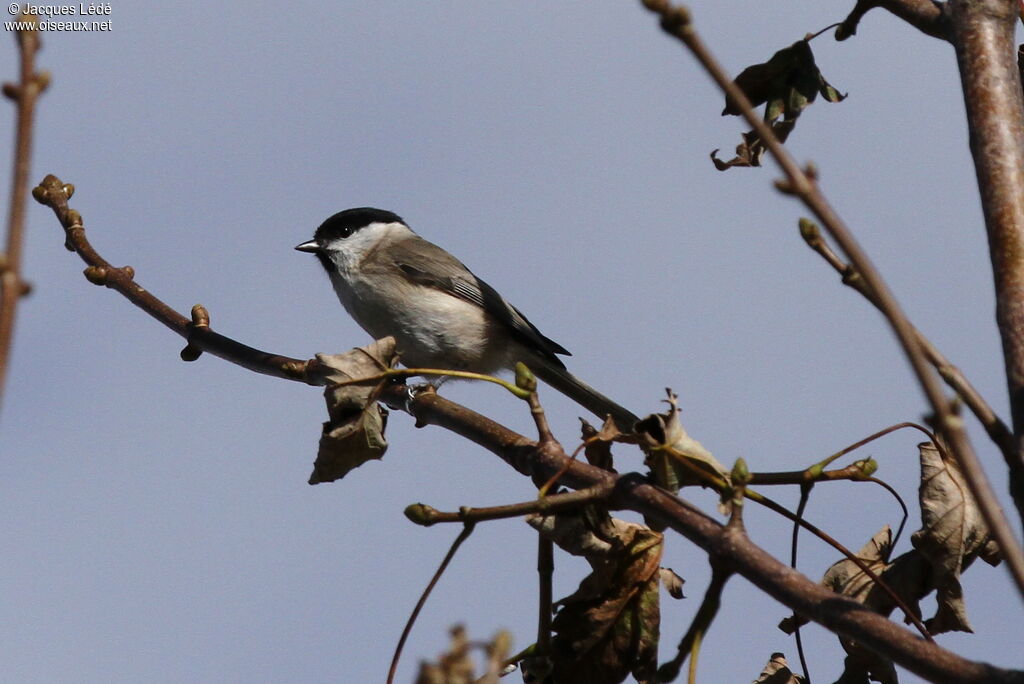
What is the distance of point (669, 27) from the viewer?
49.2 inches

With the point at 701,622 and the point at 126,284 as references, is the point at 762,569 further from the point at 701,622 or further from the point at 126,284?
the point at 126,284

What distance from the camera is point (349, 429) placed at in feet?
8.12

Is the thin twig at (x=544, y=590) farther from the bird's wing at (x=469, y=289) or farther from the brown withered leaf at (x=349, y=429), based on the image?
the bird's wing at (x=469, y=289)

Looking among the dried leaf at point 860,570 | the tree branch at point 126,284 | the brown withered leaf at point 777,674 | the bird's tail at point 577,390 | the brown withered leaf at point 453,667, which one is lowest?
the brown withered leaf at point 453,667

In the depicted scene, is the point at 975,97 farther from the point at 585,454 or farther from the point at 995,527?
the point at 995,527

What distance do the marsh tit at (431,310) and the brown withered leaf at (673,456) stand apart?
343 cm

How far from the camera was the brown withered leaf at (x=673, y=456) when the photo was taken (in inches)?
78.8

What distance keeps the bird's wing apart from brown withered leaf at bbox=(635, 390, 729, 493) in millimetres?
4018

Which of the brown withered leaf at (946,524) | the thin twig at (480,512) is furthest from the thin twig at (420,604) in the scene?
the brown withered leaf at (946,524)

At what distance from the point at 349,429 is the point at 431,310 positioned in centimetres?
352

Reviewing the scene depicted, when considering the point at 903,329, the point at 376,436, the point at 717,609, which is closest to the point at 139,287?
the point at 376,436

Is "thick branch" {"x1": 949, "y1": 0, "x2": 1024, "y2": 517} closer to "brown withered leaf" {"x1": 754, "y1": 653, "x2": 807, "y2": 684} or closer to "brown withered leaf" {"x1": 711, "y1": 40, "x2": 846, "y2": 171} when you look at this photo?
"brown withered leaf" {"x1": 711, "y1": 40, "x2": 846, "y2": 171}

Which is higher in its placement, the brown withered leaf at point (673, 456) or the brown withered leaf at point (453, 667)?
the brown withered leaf at point (673, 456)

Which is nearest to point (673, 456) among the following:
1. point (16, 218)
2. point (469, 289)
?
point (16, 218)
